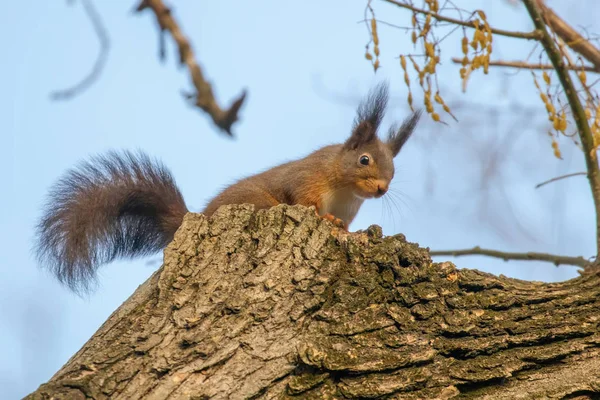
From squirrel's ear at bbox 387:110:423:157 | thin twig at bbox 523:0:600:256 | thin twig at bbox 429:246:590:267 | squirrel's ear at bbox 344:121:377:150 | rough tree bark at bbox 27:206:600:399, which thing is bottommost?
rough tree bark at bbox 27:206:600:399

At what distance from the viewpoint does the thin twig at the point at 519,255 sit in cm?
317

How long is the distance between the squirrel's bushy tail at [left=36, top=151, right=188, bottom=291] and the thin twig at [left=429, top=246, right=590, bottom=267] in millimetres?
1320

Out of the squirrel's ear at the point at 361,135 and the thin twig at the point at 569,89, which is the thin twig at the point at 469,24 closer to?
the thin twig at the point at 569,89

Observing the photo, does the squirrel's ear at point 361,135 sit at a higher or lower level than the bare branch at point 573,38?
lower

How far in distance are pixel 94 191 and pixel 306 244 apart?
4.21ft

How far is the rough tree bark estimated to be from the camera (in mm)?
2084

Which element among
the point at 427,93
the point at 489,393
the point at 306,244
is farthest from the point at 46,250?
the point at 489,393

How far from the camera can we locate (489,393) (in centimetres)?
211

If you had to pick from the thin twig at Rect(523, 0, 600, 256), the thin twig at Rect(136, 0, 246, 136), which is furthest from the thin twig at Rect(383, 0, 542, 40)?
the thin twig at Rect(136, 0, 246, 136)

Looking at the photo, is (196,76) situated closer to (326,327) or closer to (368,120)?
(326,327)

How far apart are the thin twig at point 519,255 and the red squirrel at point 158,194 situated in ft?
1.99

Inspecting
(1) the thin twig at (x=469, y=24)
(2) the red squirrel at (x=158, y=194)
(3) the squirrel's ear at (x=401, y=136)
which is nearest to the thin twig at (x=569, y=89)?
(1) the thin twig at (x=469, y=24)

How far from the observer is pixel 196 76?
8.05 ft

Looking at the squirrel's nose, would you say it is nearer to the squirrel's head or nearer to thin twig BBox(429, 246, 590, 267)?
the squirrel's head
